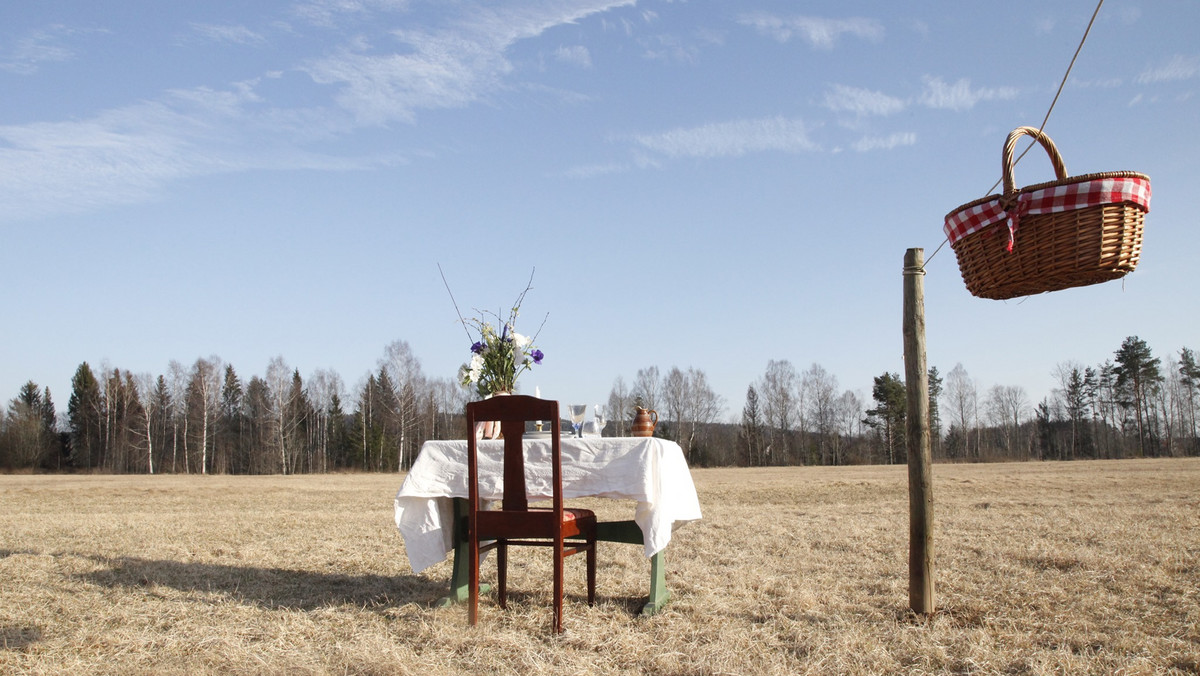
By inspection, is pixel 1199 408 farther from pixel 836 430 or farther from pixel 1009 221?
pixel 1009 221

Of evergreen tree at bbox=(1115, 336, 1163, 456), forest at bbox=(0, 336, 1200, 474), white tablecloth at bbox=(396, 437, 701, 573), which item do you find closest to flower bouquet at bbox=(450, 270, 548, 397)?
white tablecloth at bbox=(396, 437, 701, 573)

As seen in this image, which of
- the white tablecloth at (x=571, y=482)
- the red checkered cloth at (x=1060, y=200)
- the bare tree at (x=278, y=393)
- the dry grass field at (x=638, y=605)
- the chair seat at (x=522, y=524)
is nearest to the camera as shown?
the red checkered cloth at (x=1060, y=200)

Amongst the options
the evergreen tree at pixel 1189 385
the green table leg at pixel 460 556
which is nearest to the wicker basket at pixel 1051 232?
the green table leg at pixel 460 556

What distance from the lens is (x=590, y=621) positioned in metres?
4.57

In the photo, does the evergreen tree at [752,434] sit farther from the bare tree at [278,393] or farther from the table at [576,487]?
the table at [576,487]

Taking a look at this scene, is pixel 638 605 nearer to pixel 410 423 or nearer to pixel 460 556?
pixel 460 556

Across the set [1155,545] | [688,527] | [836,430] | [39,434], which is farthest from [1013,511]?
[39,434]

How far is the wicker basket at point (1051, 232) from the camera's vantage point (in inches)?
120

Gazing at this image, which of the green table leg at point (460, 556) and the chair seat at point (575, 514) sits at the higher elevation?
the chair seat at point (575, 514)

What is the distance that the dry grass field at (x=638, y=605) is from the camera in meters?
3.71

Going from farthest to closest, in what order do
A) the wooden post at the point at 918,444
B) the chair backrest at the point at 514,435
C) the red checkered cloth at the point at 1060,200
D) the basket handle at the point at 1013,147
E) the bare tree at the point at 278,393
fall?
the bare tree at the point at 278,393, the wooden post at the point at 918,444, the chair backrest at the point at 514,435, the basket handle at the point at 1013,147, the red checkered cloth at the point at 1060,200

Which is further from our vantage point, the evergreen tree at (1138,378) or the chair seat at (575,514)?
the evergreen tree at (1138,378)

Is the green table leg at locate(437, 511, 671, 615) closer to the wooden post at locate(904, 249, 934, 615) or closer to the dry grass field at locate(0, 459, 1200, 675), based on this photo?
the dry grass field at locate(0, 459, 1200, 675)

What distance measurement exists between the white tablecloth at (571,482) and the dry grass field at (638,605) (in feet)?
1.66
